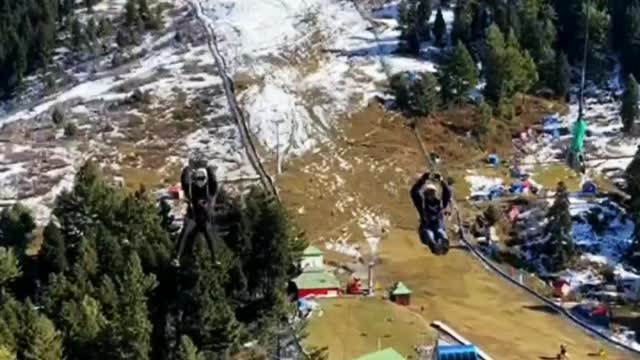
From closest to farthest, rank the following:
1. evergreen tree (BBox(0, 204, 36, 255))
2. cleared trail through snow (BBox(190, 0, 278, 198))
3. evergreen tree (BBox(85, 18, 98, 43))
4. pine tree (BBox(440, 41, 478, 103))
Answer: evergreen tree (BBox(0, 204, 36, 255)), cleared trail through snow (BBox(190, 0, 278, 198)), pine tree (BBox(440, 41, 478, 103)), evergreen tree (BBox(85, 18, 98, 43))

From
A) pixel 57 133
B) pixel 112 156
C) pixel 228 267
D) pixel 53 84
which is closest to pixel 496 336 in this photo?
pixel 228 267

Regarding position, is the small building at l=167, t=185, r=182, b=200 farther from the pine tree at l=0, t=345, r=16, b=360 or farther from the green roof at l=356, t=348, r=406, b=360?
the pine tree at l=0, t=345, r=16, b=360

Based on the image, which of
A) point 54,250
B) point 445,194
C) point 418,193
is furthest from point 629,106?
point 445,194

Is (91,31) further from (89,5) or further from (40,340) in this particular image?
(40,340)

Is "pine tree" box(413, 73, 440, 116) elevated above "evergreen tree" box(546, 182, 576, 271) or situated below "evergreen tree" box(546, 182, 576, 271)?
above

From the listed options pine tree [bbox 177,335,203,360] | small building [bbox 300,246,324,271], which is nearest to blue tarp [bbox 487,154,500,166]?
small building [bbox 300,246,324,271]

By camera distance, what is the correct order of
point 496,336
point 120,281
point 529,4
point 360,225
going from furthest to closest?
point 529,4 < point 360,225 < point 496,336 < point 120,281

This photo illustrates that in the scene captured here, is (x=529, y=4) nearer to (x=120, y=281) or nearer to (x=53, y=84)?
(x=53, y=84)
